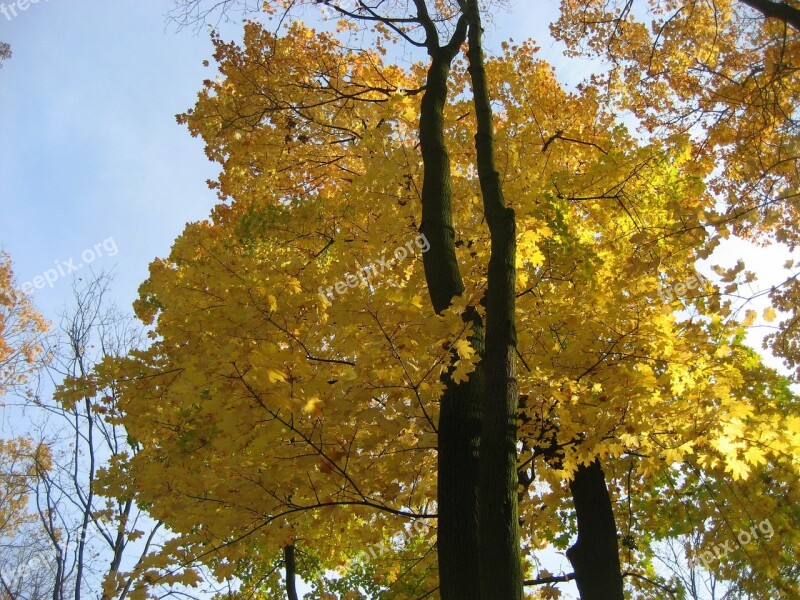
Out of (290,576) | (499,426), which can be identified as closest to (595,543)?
(499,426)

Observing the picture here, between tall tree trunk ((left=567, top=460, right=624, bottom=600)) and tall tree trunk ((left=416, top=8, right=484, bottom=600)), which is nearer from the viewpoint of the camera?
tall tree trunk ((left=416, top=8, right=484, bottom=600))

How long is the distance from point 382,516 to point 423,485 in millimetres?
422

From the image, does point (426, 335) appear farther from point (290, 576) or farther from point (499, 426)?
point (290, 576)

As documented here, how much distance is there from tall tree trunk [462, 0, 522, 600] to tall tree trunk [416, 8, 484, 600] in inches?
11.3

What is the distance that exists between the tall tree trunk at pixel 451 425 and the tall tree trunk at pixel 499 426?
0.94 ft

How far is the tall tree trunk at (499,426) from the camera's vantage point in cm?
236

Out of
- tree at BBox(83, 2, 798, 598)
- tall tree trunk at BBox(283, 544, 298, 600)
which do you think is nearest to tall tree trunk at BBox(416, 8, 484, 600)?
tree at BBox(83, 2, 798, 598)

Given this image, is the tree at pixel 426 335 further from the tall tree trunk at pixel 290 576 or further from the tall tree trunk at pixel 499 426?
the tall tree trunk at pixel 290 576

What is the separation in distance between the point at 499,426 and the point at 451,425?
0.46 m

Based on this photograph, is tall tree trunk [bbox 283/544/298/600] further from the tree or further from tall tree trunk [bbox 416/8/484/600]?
tall tree trunk [bbox 416/8/484/600]

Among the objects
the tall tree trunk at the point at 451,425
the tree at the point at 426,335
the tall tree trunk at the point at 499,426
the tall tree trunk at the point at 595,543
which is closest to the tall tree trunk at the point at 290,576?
the tree at the point at 426,335

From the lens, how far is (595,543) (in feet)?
16.4

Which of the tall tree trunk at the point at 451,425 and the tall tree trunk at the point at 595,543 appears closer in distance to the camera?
the tall tree trunk at the point at 451,425

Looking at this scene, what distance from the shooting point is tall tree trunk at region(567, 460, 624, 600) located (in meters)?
4.78
